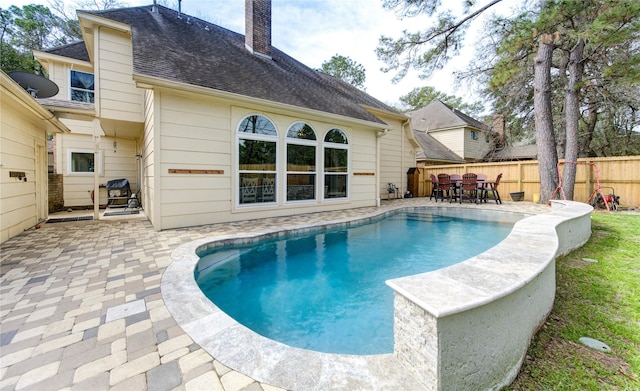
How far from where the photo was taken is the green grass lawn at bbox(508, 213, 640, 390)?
1.65 meters

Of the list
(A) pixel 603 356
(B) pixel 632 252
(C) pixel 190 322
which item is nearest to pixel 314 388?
(C) pixel 190 322

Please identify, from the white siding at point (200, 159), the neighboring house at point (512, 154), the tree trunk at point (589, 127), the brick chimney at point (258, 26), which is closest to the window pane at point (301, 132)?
the white siding at point (200, 159)

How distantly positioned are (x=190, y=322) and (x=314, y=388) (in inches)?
49.2

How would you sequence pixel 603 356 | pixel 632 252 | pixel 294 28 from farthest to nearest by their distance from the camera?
pixel 294 28 < pixel 632 252 < pixel 603 356

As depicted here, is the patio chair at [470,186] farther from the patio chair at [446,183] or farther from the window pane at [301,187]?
the window pane at [301,187]

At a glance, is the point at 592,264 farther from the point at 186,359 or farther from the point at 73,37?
the point at 73,37

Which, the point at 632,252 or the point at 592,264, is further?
the point at 632,252

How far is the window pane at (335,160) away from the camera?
8.49 meters

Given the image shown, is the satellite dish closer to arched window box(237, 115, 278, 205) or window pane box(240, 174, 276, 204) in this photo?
arched window box(237, 115, 278, 205)

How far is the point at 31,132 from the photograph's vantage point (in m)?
6.05

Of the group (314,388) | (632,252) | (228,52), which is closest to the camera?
(314,388)

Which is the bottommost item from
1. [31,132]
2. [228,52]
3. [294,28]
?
[31,132]

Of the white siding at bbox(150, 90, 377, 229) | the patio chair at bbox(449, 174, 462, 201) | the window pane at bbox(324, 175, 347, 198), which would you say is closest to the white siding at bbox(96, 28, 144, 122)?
the white siding at bbox(150, 90, 377, 229)

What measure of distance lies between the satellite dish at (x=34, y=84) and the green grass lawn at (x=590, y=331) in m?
9.23
